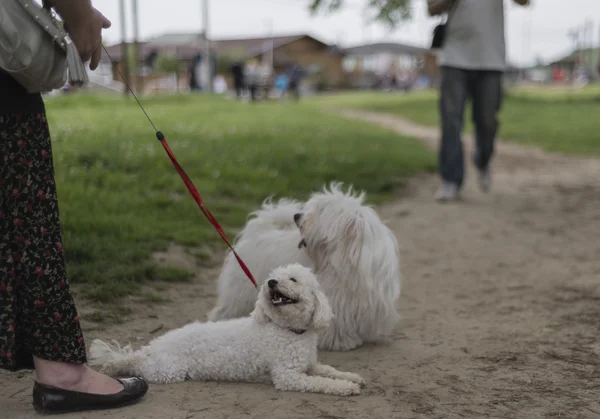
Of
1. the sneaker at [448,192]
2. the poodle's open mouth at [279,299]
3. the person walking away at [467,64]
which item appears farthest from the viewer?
the sneaker at [448,192]

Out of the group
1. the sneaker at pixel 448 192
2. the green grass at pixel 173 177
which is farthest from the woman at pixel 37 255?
the sneaker at pixel 448 192

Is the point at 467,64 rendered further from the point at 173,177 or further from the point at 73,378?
the point at 73,378

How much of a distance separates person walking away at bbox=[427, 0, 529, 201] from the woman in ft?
18.4

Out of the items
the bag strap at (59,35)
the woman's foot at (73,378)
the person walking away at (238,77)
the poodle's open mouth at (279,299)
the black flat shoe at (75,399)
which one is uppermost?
the person walking away at (238,77)

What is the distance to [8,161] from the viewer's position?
8.08 feet

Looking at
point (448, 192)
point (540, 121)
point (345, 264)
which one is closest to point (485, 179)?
point (448, 192)

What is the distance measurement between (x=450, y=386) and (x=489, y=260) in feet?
9.27

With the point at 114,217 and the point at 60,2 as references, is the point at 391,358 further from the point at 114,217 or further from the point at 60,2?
the point at 114,217

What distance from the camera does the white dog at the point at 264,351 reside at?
10.2 ft

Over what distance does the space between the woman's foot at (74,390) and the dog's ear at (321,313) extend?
0.82 m

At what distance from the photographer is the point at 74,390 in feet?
8.73

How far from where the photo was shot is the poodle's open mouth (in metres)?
3.09

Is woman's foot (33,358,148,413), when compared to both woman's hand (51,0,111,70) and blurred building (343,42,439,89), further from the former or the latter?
blurred building (343,42,439,89)

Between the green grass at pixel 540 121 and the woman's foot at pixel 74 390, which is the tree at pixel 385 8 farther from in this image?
the woman's foot at pixel 74 390
